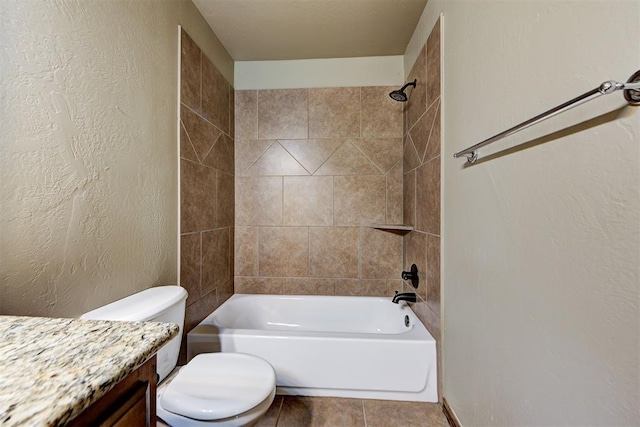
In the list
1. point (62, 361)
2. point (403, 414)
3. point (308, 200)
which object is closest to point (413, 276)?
point (403, 414)

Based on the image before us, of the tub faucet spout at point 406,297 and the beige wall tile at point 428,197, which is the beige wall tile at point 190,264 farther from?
the beige wall tile at point 428,197

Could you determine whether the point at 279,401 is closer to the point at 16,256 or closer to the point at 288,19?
the point at 16,256

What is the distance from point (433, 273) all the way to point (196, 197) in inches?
60.8

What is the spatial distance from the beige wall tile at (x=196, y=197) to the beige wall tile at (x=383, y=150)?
1260 millimetres

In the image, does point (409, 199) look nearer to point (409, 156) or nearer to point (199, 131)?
point (409, 156)

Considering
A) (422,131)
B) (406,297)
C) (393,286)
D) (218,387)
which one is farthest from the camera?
(393,286)

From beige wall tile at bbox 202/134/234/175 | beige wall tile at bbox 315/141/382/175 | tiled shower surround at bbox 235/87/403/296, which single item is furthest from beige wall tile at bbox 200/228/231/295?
beige wall tile at bbox 315/141/382/175

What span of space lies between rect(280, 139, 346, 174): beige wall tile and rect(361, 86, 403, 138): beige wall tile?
0.28 m

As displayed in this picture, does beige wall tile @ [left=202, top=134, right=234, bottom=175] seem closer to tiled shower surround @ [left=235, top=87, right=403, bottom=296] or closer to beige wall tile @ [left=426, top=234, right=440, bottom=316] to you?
tiled shower surround @ [left=235, top=87, right=403, bottom=296]

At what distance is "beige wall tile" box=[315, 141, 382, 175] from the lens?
2330mm

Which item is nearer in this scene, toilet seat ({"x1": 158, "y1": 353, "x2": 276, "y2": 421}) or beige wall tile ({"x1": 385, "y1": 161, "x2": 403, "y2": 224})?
toilet seat ({"x1": 158, "y1": 353, "x2": 276, "y2": 421})

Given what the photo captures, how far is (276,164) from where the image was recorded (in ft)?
7.84

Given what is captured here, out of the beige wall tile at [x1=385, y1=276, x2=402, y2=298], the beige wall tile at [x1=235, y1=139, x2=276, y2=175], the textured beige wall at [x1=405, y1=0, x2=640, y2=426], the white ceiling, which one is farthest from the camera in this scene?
the beige wall tile at [x1=235, y1=139, x2=276, y2=175]

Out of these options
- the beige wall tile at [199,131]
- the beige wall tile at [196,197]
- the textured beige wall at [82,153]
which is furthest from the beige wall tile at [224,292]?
the beige wall tile at [199,131]
